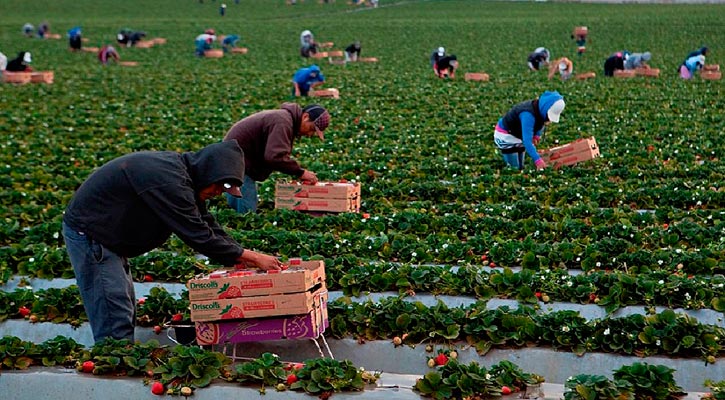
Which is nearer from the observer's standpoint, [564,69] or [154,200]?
[154,200]

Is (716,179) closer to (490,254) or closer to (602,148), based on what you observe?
(602,148)

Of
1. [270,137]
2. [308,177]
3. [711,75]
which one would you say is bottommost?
[711,75]

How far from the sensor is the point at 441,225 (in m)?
10.0

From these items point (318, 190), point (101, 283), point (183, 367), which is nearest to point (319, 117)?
point (318, 190)

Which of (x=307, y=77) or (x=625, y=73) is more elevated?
(x=307, y=77)

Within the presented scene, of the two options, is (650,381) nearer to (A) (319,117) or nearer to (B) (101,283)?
(B) (101,283)

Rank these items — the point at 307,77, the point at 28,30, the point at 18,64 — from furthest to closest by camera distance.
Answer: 1. the point at 28,30
2. the point at 18,64
3. the point at 307,77

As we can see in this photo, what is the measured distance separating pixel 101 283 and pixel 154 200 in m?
0.71

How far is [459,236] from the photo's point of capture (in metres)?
9.89

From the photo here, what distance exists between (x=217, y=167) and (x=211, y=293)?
905 mm

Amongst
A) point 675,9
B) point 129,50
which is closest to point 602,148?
point 129,50

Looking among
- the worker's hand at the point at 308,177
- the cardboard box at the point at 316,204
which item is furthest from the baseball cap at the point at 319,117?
the cardboard box at the point at 316,204

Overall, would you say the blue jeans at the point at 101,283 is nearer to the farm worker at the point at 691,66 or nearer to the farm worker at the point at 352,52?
the farm worker at the point at 691,66

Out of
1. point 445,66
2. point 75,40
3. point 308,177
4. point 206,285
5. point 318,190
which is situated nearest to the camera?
point 206,285
